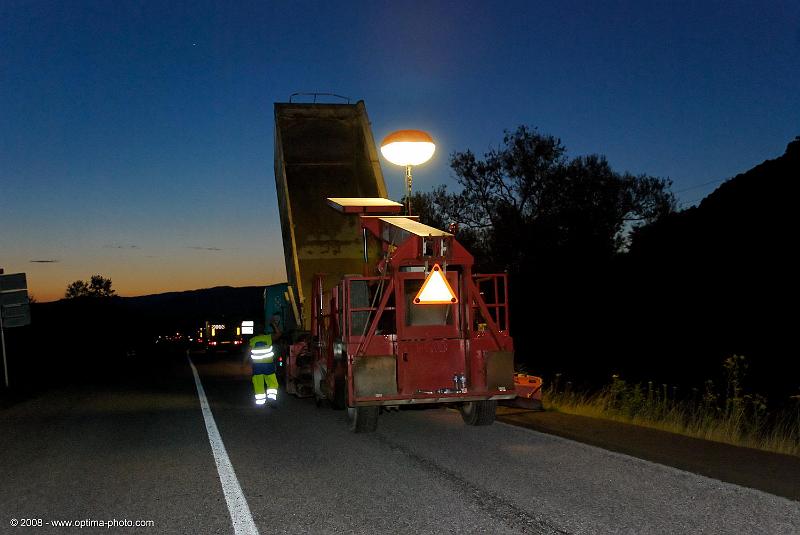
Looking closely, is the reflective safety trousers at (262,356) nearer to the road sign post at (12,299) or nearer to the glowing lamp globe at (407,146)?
the glowing lamp globe at (407,146)

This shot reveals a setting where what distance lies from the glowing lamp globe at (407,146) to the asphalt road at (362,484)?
3.95 metres

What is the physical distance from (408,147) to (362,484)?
586 centimetres

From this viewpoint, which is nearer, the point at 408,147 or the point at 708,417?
the point at 708,417

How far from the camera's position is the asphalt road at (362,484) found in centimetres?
564

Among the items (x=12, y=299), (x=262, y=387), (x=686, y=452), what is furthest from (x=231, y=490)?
(x=12, y=299)

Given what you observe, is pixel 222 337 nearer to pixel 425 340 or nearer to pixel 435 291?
pixel 425 340

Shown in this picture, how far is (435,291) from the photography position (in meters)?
9.79

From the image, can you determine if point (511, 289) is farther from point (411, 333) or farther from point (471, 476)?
point (471, 476)

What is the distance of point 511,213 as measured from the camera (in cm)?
3155

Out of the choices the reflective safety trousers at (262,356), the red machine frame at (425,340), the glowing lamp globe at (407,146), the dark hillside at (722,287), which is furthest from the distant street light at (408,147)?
the dark hillside at (722,287)

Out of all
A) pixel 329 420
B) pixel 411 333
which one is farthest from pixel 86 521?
pixel 329 420

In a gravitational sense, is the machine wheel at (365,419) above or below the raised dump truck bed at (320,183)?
below

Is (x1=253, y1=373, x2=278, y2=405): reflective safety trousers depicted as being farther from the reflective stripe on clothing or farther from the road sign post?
the road sign post

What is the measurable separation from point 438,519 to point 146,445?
17.4 feet
